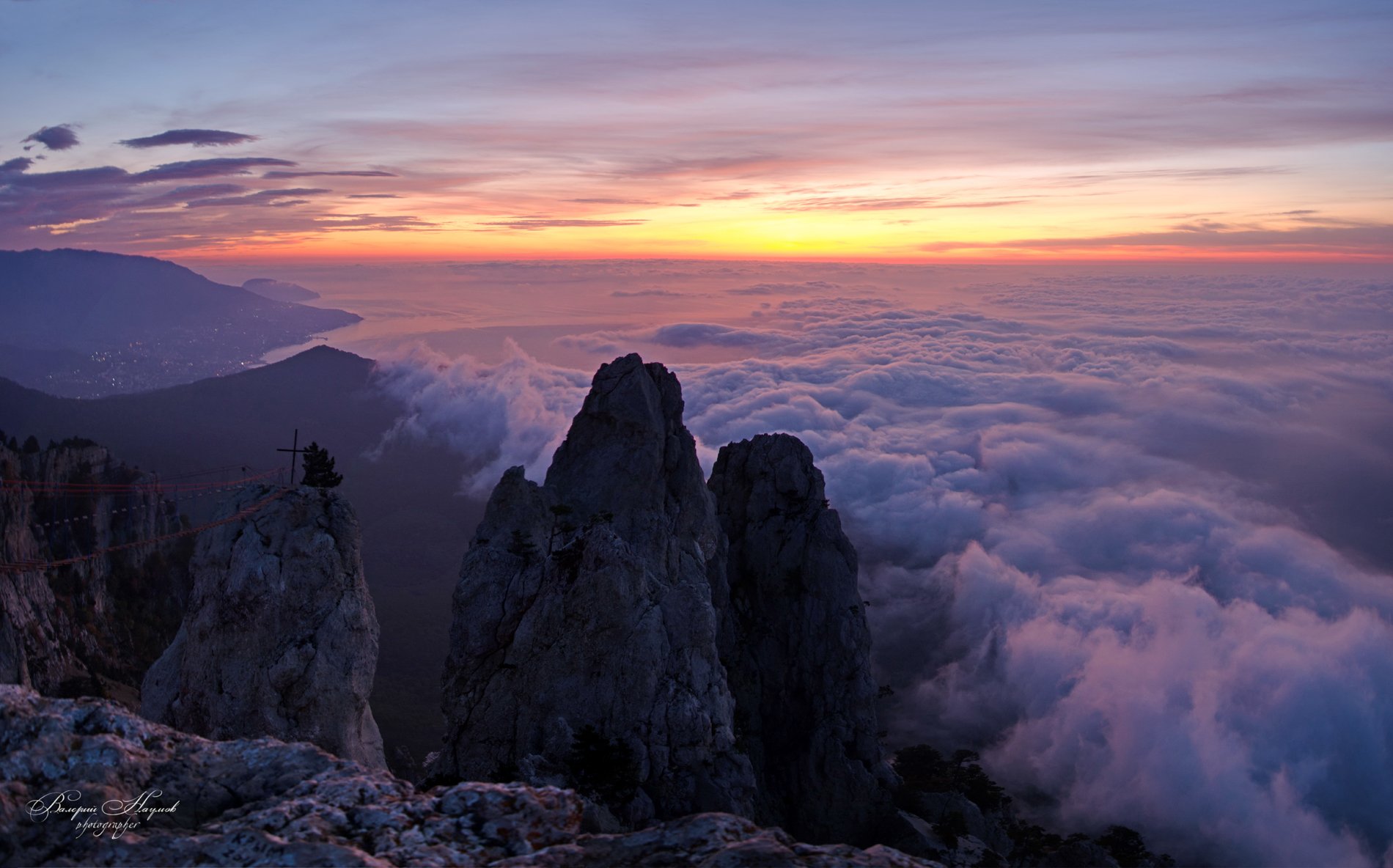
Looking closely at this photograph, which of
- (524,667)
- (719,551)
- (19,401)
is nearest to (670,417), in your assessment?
(719,551)

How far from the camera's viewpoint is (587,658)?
3712 centimetres

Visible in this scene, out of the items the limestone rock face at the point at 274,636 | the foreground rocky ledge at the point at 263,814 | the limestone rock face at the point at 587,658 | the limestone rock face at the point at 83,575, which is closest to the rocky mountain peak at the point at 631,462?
the limestone rock face at the point at 587,658

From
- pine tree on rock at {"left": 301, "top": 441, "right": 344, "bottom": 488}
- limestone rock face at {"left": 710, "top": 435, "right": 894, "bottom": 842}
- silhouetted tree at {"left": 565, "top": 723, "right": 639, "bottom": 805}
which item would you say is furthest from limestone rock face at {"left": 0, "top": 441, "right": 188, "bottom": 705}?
silhouetted tree at {"left": 565, "top": 723, "right": 639, "bottom": 805}

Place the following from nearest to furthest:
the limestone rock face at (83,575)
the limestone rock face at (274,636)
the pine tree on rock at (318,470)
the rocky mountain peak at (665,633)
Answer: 1. the limestone rock face at (274,636)
2. the rocky mountain peak at (665,633)
3. the pine tree on rock at (318,470)
4. the limestone rock face at (83,575)

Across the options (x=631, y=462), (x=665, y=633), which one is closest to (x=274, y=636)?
(x=665, y=633)

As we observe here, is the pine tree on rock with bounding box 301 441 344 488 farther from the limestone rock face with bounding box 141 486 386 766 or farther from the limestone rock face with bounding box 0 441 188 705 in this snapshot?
the limestone rock face with bounding box 0 441 188 705

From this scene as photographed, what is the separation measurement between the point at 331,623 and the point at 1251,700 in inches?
4706

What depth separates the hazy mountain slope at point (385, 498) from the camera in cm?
9231

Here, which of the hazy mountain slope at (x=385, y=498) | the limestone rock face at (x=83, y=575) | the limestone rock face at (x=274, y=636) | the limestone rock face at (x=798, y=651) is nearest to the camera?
the limestone rock face at (x=274, y=636)

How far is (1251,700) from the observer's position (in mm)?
114062

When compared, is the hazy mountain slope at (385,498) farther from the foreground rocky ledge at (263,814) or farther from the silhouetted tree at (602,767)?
the foreground rocky ledge at (263,814)

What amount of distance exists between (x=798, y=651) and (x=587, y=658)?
20.3 m

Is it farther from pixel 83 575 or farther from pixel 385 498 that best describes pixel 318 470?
pixel 385 498

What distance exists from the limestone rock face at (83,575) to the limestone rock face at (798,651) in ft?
150
